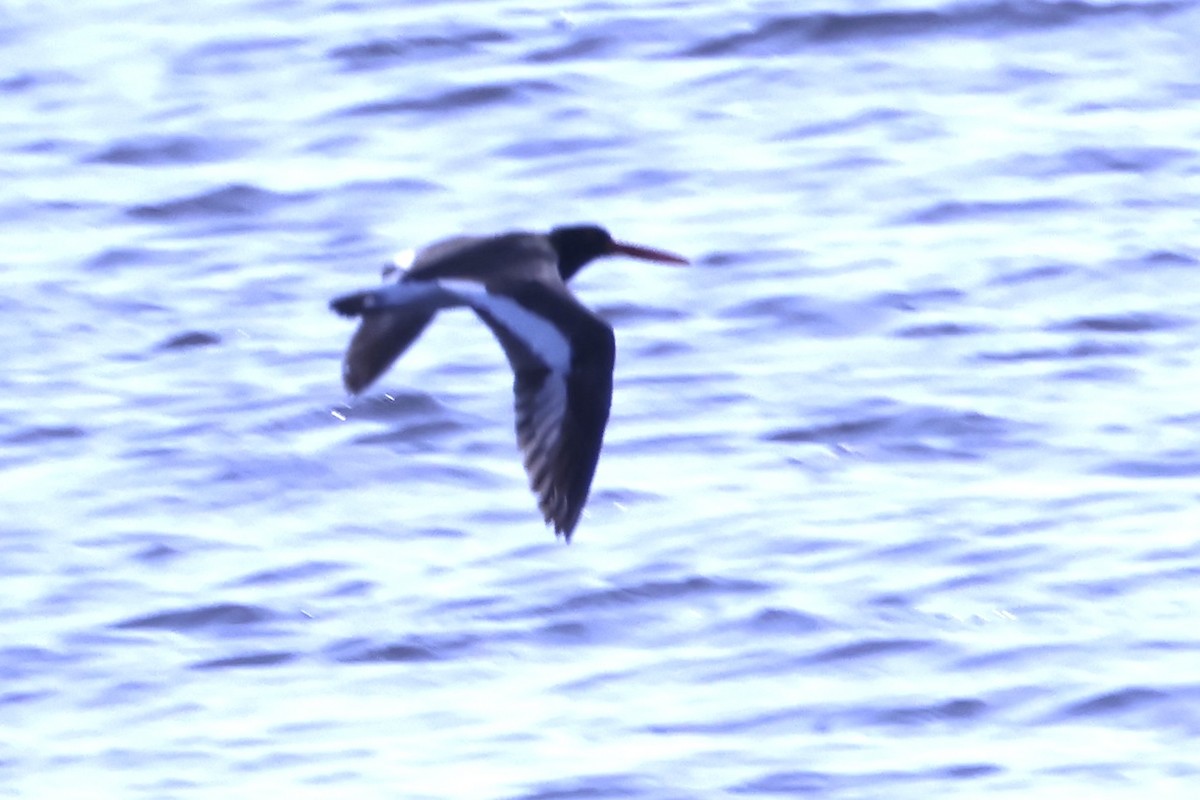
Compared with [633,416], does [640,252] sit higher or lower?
higher

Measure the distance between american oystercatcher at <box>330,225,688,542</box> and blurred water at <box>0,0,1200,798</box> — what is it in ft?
4.37

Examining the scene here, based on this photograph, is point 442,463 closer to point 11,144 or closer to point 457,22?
point 11,144

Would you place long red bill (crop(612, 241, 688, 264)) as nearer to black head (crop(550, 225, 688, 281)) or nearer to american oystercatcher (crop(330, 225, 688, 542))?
black head (crop(550, 225, 688, 281))

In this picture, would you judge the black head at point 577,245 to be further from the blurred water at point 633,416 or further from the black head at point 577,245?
the blurred water at point 633,416

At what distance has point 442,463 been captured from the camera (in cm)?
980

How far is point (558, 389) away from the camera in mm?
6543

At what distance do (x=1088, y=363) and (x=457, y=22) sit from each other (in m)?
5.52

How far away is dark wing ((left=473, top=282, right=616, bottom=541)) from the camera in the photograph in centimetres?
643

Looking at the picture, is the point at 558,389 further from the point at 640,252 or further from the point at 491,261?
the point at 640,252

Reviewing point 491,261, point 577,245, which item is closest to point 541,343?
point 491,261

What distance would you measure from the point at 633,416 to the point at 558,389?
3.50 meters

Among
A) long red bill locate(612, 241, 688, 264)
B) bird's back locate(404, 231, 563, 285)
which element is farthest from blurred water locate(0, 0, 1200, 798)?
bird's back locate(404, 231, 563, 285)

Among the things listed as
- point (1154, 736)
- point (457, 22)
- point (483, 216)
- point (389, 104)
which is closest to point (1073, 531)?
point (1154, 736)

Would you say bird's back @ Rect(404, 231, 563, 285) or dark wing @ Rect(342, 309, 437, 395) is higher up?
bird's back @ Rect(404, 231, 563, 285)
